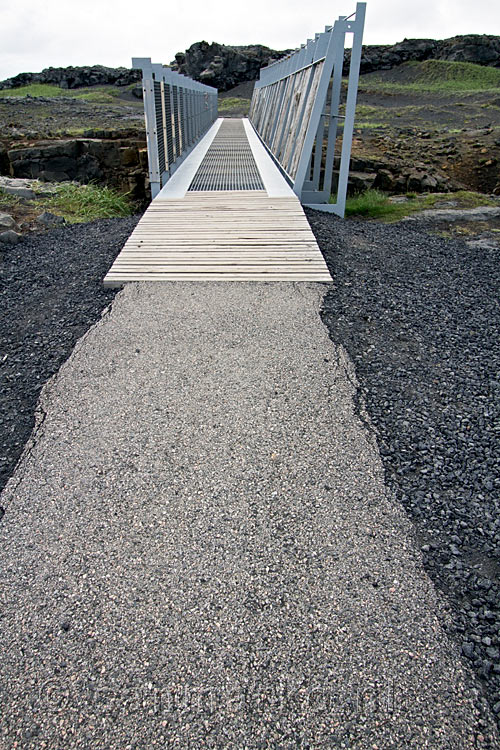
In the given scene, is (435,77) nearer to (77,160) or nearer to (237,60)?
(237,60)

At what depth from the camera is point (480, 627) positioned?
1.96 meters

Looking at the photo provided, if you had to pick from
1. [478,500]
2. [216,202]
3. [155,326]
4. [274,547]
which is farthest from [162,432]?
[216,202]

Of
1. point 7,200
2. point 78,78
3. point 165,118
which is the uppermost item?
point 165,118

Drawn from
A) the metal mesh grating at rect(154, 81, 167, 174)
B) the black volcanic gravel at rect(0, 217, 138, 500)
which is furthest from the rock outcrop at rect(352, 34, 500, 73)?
the black volcanic gravel at rect(0, 217, 138, 500)

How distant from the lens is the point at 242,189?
24.5ft

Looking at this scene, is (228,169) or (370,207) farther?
(228,169)

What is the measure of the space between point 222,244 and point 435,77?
4463 cm

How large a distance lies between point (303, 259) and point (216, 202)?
7.16ft

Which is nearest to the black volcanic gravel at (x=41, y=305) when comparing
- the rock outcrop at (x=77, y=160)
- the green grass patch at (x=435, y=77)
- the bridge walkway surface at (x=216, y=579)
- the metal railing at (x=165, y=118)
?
the bridge walkway surface at (x=216, y=579)

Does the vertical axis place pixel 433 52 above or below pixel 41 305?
above

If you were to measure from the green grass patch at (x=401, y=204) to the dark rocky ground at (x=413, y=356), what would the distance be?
5.11ft

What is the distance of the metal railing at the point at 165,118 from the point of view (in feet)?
23.0

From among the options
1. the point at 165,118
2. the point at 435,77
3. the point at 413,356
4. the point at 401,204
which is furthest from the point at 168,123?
the point at 435,77

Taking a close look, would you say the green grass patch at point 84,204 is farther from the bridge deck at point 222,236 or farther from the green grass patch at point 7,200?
the bridge deck at point 222,236
